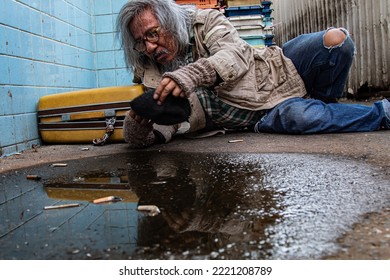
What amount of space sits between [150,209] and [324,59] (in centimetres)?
185

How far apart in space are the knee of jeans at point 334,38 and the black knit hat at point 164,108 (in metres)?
1.11

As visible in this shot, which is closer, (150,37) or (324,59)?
(150,37)

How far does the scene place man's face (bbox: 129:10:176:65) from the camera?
221 centimetres

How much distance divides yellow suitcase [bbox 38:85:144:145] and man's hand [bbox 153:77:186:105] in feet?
2.65

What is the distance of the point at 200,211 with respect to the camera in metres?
0.98

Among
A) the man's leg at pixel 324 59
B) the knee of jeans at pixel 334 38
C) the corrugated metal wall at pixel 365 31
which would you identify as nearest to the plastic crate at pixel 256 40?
the corrugated metal wall at pixel 365 31

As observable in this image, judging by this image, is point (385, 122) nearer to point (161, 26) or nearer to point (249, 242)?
point (161, 26)

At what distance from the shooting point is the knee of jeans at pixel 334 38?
7.79ft

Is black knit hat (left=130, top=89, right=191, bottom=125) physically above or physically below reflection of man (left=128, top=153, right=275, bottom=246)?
above

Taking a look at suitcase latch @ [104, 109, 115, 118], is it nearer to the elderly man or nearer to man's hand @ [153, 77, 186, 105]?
the elderly man

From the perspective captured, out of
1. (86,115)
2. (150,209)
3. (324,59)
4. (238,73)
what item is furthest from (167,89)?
(324,59)

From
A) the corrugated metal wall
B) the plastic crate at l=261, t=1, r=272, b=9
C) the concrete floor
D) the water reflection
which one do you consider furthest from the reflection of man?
the corrugated metal wall

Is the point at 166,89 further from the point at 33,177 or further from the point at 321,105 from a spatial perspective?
the point at 321,105
